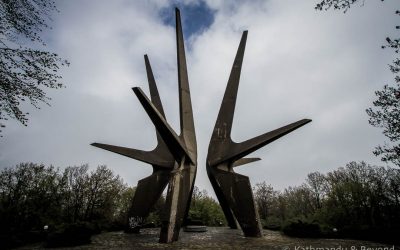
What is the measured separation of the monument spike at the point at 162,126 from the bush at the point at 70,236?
485 cm

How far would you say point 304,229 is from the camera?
12.8 m

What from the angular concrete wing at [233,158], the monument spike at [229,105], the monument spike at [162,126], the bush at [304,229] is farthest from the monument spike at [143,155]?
the bush at [304,229]

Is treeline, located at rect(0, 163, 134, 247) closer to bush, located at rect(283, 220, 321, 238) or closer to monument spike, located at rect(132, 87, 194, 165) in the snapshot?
monument spike, located at rect(132, 87, 194, 165)

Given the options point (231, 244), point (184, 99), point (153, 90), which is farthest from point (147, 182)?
point (231, 244)

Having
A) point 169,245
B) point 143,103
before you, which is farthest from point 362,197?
point 143,103

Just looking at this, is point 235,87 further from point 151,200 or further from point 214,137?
point 151,200

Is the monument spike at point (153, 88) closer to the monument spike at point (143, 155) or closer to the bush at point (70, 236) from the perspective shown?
the monument spike at point (143, 155)

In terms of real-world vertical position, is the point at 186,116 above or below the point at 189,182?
above

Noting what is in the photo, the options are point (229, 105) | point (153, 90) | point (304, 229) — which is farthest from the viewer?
point (153, 90)

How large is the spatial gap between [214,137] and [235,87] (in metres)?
3.44

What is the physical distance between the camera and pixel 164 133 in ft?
35.6

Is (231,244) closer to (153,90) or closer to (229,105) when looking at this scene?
(229,105)

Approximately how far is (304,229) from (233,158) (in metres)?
5.01

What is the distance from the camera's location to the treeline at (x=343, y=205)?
13.0m
